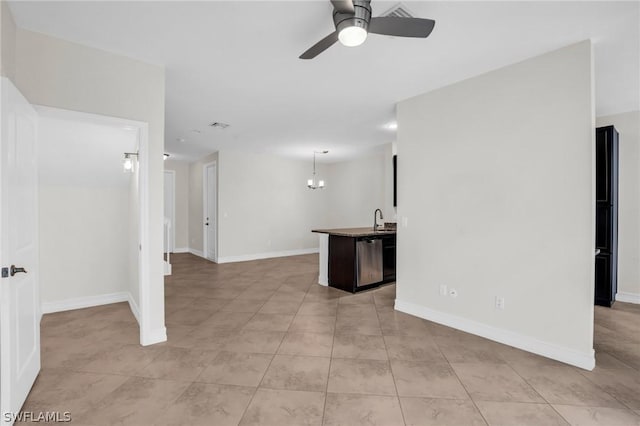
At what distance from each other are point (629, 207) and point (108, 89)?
6342mm

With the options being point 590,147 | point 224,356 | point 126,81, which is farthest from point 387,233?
point 126,81

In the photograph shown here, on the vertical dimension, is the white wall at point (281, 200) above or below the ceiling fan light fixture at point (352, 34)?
below

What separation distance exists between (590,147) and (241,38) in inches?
117

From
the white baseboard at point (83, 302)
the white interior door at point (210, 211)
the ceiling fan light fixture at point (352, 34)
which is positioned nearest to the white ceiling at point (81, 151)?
the white baseboard at point (83, 302)

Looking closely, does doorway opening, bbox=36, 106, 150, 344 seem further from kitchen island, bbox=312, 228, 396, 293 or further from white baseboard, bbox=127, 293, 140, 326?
kitchen island, bbox=312, 228, 396, 293

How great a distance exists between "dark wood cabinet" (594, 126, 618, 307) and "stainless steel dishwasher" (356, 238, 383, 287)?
9.39ft

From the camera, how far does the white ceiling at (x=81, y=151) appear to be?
3205mm

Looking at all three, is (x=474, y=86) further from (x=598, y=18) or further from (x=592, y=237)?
(x=592, y=237)

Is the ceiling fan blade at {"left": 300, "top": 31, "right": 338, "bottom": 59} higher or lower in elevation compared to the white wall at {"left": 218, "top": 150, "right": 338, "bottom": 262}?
higher

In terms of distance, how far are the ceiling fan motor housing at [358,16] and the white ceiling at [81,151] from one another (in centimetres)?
244

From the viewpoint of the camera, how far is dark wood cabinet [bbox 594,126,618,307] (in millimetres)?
3742

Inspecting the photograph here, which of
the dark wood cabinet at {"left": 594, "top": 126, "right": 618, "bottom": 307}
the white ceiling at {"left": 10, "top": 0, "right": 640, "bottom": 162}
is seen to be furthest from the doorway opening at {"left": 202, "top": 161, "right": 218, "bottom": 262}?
the dark wood cabinet at {"left": 594, "top": 126, "right": 618, "bottom": 307}

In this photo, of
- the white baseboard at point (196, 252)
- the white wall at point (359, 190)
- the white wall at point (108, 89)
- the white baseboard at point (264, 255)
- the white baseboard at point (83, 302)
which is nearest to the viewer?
the white wall at point (108, 89)

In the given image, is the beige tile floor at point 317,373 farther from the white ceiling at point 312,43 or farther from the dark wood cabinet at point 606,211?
the white ceiling at point 312,43
